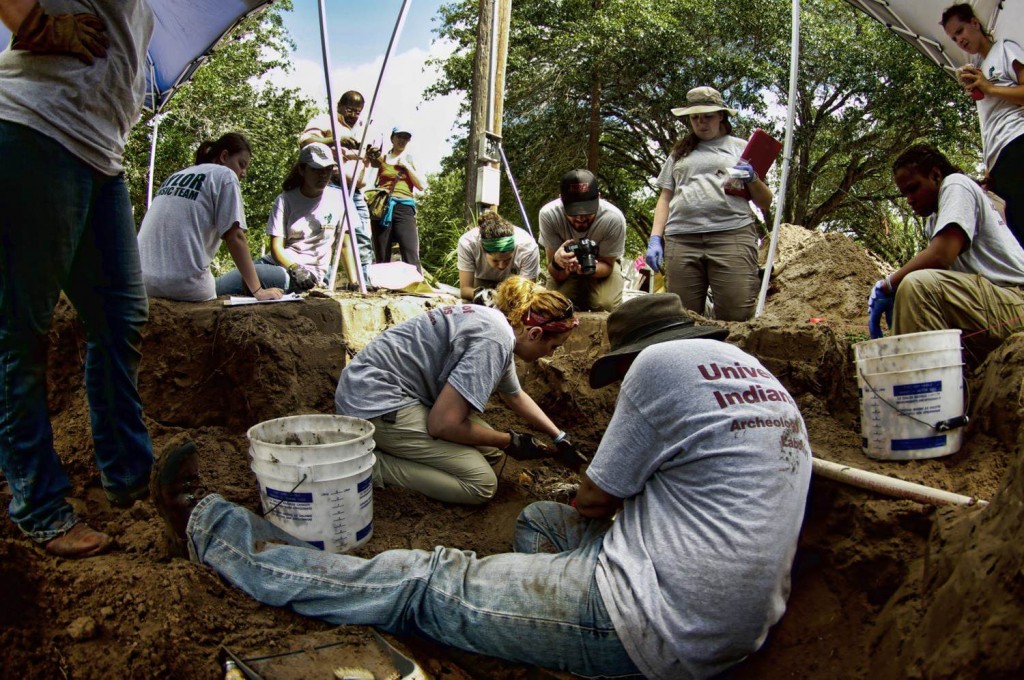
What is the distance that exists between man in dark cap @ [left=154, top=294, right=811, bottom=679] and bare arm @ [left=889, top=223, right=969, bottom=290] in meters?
1.29

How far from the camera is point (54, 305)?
204cm

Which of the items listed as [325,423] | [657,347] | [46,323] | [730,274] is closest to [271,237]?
[325,423]

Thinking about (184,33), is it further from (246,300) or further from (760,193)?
(760,193)

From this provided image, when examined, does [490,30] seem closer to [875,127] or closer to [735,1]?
[735,1]

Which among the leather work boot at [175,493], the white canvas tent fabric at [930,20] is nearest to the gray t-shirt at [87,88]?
the leather work boot at [175,493]

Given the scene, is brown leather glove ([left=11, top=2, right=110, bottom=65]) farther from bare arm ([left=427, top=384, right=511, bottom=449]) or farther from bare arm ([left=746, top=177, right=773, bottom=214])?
bare arm ([left=746, top=177, right=773, bottom=214])

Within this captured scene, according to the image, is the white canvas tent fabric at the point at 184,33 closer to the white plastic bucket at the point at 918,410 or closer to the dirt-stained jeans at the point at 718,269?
the dirt-stained jeans at the point at 718,269

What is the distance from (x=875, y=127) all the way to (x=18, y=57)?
1345cm

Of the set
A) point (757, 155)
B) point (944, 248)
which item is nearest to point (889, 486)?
point (944, 248)

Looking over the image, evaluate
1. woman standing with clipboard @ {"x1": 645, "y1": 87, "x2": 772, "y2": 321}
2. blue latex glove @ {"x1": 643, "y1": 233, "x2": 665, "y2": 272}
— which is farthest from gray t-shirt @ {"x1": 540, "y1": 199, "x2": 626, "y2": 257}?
woman standing with clipboard @ {"x1": 645, "y1": 87, "x2": 772, "y2": 321}

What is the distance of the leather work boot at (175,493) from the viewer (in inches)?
84.5

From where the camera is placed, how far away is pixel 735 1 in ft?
39.4

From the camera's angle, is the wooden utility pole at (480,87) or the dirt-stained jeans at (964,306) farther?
the wooden utility pole at (480,87)

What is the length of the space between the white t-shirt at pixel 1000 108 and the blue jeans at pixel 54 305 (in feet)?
13.3
